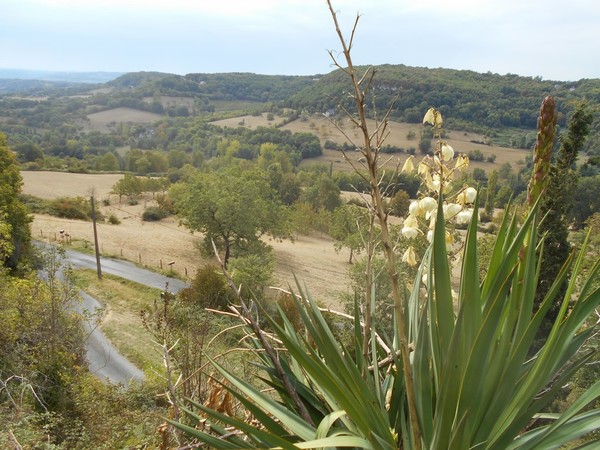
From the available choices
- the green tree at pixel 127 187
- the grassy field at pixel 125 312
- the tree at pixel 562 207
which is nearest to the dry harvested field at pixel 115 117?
the green tree at pixel 127 187

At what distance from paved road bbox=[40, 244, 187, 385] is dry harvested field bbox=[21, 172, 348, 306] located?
1.40 meters

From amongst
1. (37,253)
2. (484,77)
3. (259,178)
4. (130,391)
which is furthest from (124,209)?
(484,77)

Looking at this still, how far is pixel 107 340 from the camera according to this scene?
13.5 m

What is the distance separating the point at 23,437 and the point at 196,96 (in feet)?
472

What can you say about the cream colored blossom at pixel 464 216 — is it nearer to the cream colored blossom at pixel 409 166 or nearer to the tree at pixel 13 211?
the cream colored blossom at pixel 409 166

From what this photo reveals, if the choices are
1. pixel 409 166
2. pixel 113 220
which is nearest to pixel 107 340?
pixel 409 166

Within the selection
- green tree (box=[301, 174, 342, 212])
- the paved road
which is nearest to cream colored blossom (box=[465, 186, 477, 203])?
the paved road

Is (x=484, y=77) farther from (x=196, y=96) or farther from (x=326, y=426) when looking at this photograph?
(x=326, y=426)

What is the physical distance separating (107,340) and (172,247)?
12.8 meters

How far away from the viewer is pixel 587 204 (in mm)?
37531

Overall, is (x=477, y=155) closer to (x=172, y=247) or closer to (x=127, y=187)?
(x=127, y=187)

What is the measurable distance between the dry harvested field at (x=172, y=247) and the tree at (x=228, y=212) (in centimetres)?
221

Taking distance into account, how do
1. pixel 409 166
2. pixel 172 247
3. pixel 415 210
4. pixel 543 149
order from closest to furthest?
pixel 543 149
pixel 415 210
pixel 409 166
pixel 172 247

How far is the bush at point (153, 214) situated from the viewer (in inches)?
1296
